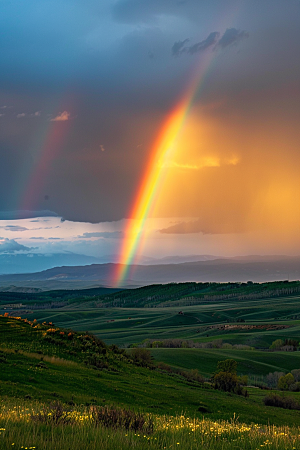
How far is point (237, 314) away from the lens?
196m

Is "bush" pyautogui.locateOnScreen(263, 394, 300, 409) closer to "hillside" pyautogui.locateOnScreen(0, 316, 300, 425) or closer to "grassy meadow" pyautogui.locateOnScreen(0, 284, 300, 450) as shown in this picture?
"grassy meadow" pyautogui.locateOnScreen(0, 284, 300, 450)

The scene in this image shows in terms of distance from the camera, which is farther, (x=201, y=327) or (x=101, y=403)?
(x=201, y=327)

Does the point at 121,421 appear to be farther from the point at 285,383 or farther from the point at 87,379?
the point at 285,383

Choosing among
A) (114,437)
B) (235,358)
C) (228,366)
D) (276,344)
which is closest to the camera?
(114,437)

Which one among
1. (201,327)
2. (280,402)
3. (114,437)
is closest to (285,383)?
(280,402)

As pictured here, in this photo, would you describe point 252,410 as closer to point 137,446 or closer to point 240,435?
point 240,435

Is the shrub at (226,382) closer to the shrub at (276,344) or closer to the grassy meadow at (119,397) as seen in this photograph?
the grassy meadow at (119,397)

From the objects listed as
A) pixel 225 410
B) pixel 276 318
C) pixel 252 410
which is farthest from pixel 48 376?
pixel 276 318

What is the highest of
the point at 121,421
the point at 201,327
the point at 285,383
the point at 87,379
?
the point at 121,421

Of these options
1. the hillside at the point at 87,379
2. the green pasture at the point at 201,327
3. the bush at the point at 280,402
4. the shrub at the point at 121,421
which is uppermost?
the shrub at the point at 121,421

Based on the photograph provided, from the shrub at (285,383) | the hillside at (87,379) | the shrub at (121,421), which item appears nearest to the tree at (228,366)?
the shrub at (285,383)

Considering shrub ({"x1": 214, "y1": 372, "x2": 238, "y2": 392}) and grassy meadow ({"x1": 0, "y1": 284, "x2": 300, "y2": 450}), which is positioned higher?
grassy meadow ({"x1": 0, "y1": 284, "x2": 300, "y2": 450})

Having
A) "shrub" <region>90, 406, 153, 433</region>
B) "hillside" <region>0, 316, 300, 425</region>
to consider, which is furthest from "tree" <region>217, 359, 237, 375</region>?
"shrub" <region>90, 406, 153, 433</region>

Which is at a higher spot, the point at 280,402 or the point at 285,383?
the point at 280,402
